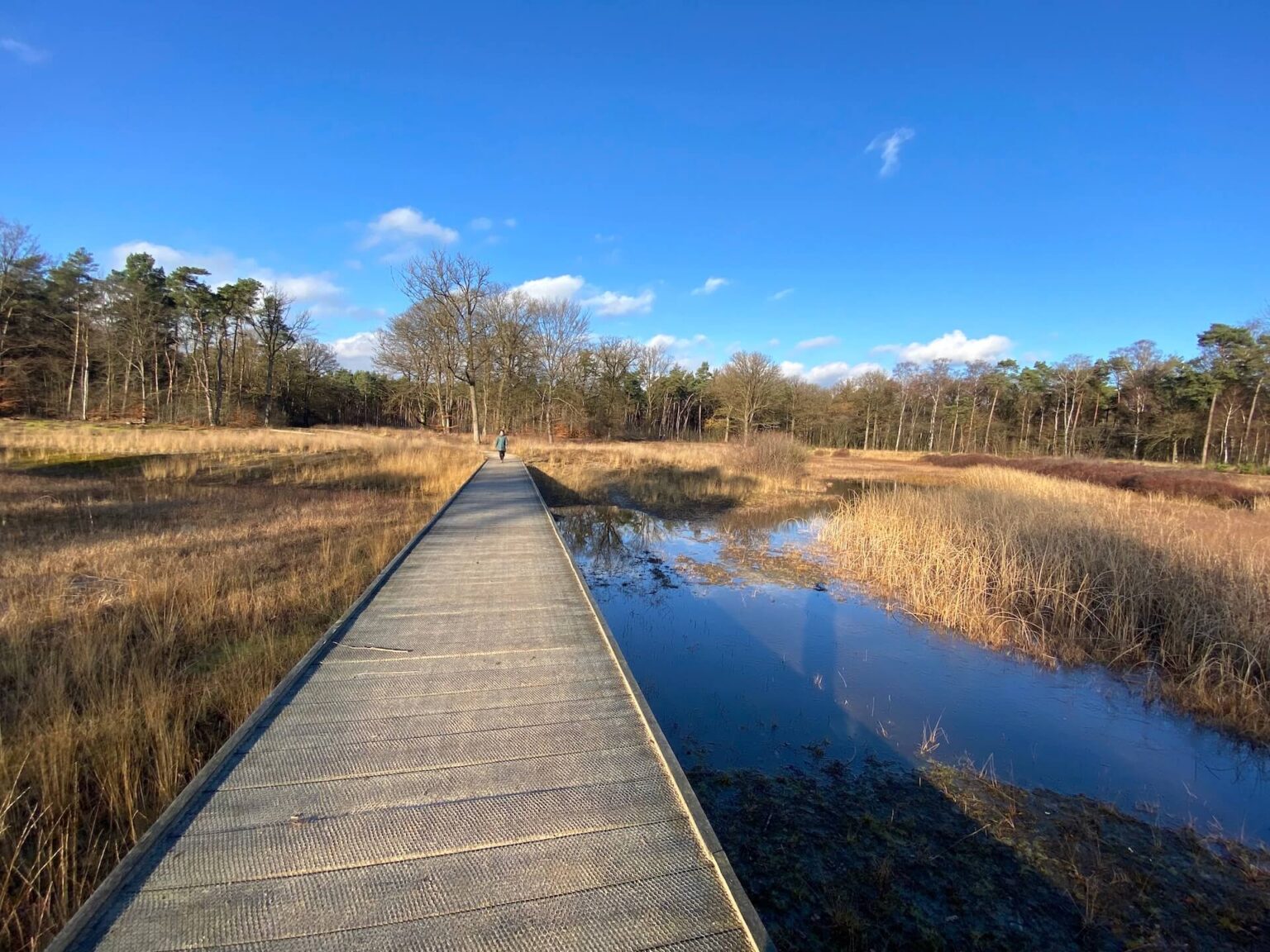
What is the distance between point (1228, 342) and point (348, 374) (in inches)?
2788

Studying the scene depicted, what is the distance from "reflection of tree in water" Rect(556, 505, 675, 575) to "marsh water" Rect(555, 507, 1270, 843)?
1.36m

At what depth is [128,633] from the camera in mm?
4562

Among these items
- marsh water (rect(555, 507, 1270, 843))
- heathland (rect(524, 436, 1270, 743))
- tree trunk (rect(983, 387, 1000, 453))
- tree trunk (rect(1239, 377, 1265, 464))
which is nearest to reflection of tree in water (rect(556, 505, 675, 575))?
marsh water (rect(555, 507, 1270, 843))

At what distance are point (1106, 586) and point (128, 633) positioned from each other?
10.7 m

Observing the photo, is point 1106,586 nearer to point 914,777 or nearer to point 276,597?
point 914,777

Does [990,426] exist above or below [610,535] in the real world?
above

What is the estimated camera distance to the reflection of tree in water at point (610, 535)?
971 centimetres

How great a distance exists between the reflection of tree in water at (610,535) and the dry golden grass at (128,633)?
9.88 ft

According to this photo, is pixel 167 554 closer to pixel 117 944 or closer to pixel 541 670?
pixel 541 670

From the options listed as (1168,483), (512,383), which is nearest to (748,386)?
(512,383)

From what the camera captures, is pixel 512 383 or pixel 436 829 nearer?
pixel 436 829

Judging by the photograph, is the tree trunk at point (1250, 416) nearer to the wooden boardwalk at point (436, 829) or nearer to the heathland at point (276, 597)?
the heathland at point (276, 597)

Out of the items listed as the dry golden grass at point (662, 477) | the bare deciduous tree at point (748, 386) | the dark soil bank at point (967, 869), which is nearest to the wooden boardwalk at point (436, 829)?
the dark soil bank at point (967, 869)

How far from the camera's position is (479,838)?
2004 mm
